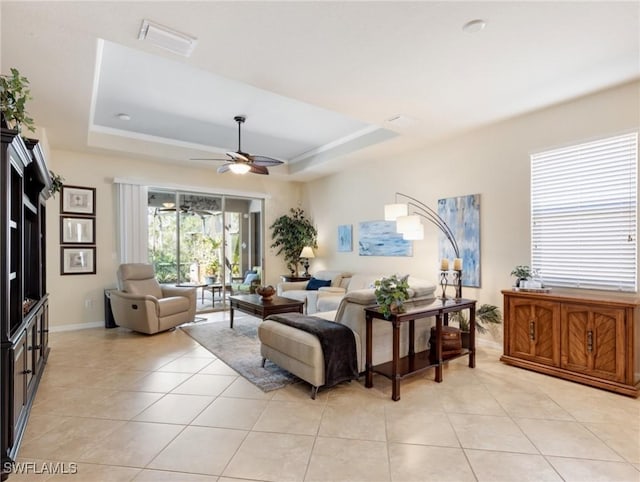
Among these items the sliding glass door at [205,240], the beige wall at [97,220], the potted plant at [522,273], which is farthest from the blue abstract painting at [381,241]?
the beige wall at [97,220]

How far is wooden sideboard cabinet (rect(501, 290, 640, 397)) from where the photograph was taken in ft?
9.52

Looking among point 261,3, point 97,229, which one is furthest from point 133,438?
point 97,229

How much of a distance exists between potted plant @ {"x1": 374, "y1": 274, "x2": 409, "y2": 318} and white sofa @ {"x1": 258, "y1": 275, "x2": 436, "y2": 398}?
0.22 m

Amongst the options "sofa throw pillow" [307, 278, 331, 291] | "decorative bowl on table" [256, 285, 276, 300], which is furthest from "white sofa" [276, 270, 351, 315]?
"decorative bowl on table" [256, 285, 276, 300]

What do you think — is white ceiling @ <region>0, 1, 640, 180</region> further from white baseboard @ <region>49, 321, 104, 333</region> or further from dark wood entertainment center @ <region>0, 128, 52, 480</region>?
white baseboard @ <region>49, 321, 104, 333</region>

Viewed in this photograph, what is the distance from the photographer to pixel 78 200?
17.7 ft

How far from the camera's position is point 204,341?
4.58 meters

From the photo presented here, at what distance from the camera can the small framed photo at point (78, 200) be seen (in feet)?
17.3

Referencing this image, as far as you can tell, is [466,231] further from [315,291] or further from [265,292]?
[265,292]

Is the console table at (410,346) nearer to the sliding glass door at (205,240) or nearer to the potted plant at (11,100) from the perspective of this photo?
the potted plant at (11,100)

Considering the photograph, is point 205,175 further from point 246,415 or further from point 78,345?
point 246,415

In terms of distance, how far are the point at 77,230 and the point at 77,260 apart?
47 cm

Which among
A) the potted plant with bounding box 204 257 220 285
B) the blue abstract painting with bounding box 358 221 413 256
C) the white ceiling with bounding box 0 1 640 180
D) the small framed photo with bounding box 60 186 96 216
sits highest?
the white ceiling with bounding box 0 1 640 180

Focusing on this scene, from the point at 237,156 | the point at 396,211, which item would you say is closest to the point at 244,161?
the point at 237,156
